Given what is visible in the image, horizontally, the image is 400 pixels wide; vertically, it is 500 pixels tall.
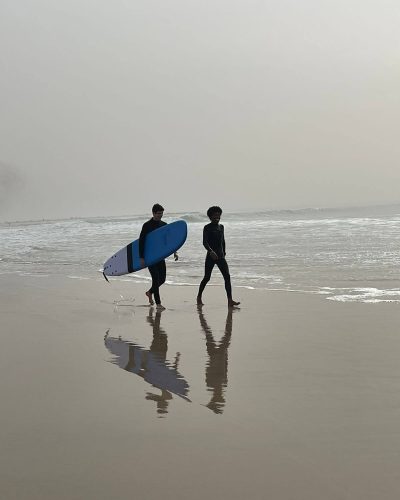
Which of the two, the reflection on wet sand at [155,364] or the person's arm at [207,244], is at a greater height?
the person's arm at [207,244]

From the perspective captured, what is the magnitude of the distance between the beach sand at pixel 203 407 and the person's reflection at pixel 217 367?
1 cm

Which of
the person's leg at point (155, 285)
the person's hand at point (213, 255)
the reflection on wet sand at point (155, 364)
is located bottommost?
Result: the reflection on wet sand at point (155, 364)

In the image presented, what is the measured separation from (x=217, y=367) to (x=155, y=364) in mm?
560

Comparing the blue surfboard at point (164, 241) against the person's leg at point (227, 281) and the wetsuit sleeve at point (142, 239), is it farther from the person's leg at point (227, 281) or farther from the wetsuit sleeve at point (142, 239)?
the person's leg at point (227, 281)

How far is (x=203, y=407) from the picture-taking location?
165 inches

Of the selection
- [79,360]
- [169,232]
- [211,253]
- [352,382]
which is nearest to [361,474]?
[352,382]

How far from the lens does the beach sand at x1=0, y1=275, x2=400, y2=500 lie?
3043mm

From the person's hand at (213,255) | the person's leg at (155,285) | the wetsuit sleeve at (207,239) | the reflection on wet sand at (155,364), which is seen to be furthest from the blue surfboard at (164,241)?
the reflection on wet sand at (155,364)

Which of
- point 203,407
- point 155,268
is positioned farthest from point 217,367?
point 155,268

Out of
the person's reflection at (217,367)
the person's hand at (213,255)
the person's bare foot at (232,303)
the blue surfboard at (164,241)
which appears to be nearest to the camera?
the person's reflection at (217,367)

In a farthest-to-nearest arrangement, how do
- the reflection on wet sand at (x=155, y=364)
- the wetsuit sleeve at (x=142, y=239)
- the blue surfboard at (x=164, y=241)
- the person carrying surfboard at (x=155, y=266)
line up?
the blue surfboard at (x=164, y=241) < the wetsuit sleeve at (x=142, y=239) < the person carrying surfboard at (x=155, y=266) < the reflection on wet sand at (x=155, y=364)

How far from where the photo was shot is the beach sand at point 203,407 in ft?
9.98

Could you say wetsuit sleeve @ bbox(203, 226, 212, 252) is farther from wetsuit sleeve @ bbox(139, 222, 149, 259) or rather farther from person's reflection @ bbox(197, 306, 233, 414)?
person's reflection @ bbox(197, 306, 233, 414)

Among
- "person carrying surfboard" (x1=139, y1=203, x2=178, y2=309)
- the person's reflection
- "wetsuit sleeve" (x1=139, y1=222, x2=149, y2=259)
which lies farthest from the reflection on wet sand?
"wetsuit sleeve" (x1=139, y1=222, x2=149, y2=259)
